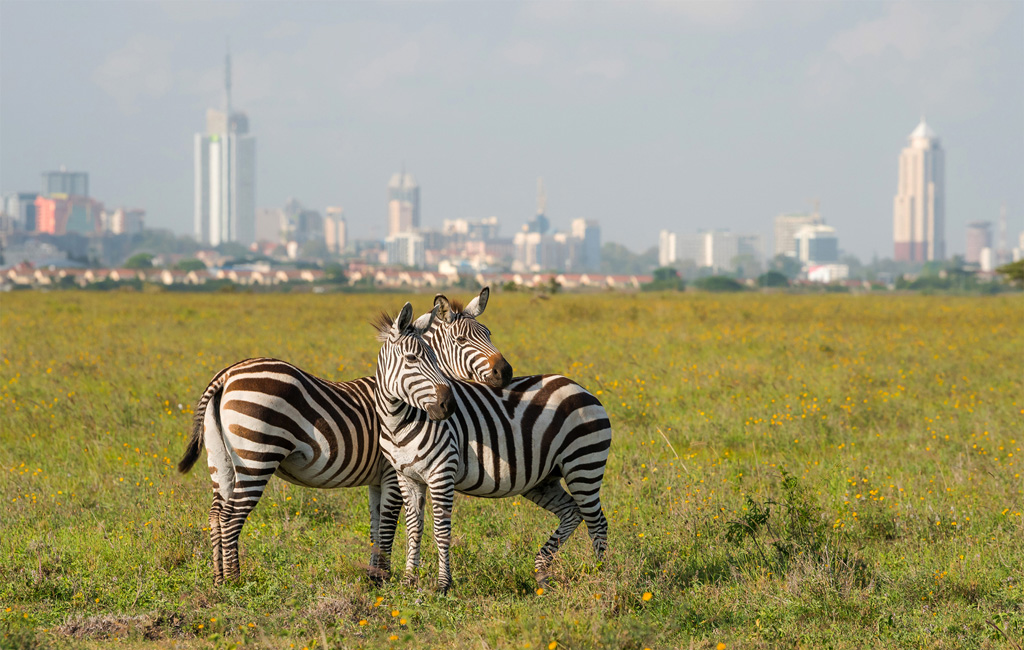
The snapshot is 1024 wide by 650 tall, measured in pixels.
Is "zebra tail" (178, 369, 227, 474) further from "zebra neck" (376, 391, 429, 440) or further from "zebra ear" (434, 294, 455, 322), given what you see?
"zebra ear" (434, 294, 455, 322)

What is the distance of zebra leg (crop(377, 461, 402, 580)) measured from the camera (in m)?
5.92

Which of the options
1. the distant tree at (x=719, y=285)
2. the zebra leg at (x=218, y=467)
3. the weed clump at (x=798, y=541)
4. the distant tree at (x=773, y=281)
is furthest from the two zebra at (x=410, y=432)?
the distant tree at (x=773, y=281)

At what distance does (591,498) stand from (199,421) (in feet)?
8.56

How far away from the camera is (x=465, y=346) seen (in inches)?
223

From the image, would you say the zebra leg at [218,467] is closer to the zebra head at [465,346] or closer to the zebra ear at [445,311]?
the zebra head at [465,346]

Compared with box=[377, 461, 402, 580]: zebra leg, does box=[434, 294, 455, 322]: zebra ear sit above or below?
above

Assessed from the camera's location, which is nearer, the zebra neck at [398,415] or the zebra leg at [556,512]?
the zebra neck at [398,415]

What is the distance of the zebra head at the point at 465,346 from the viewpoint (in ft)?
17.8

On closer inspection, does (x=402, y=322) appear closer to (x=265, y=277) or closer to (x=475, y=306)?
(x=475, y=306)

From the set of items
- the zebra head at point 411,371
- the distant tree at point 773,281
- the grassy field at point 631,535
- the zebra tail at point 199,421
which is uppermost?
the distant tree at point 773,281

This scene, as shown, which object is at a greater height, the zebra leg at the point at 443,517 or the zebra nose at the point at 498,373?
the zebra nose at the point at 498,373

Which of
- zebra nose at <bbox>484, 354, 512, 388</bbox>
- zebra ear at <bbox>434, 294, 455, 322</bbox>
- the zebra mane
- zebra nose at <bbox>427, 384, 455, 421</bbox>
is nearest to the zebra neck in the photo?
zebra nose at <bbox>427, 384, 455, 421</bbox>

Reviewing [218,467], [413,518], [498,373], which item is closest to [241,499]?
[218,467]

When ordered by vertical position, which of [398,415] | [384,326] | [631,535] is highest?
[384,326]
